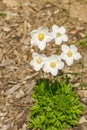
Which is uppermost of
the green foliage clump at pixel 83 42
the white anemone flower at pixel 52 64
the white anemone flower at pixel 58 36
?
the white anemone flower at pixel 58 36

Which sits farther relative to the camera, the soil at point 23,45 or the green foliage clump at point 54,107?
the soil at point 23,45

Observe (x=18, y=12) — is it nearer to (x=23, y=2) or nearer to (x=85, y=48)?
(x=23, y=2)

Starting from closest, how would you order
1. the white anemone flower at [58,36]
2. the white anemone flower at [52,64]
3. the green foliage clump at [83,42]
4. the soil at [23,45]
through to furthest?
the white anemone flower at [52,64]
the white anemone flower at [58,36]
the soil at [23,45]
the green foliage clump at [83,42]

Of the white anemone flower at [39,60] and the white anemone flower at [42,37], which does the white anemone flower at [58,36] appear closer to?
the white anemone flower at [42,37]

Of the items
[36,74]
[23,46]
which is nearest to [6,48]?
[23,46]

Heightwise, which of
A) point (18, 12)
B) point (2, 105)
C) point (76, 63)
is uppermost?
point (18, 12)

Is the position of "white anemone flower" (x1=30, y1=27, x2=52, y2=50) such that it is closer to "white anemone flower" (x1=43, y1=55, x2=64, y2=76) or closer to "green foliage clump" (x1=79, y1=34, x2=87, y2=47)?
"white anemone flower" (x1=43, y1=55, x2=64, y2=76)

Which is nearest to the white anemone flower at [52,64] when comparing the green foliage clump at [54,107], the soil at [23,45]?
the green foliage clump at [54,107]
